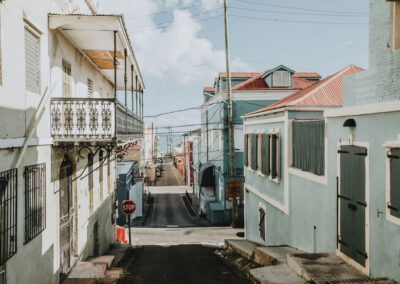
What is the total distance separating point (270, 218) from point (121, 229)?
1133 centimetres

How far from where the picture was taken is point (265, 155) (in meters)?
12.2

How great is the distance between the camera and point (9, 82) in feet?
18.7

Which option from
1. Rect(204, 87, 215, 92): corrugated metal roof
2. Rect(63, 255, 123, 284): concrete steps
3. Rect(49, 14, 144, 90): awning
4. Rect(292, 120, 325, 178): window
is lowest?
Rect(63, 255, 123, 284): concrete steps

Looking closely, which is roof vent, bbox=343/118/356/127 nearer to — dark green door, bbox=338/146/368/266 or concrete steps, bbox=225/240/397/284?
dark green door, bbox=338/146/368/266

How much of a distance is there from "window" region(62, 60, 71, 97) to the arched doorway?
1.82 meters

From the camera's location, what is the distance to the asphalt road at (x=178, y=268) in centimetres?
948

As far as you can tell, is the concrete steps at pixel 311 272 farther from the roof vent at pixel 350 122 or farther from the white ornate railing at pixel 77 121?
the white ornate railing at pixel 77 121

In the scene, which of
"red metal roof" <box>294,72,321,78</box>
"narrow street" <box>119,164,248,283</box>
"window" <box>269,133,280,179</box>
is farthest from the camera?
"red metal roof" <box>294,72,321,78</box>

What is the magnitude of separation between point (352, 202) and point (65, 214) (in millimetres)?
7560

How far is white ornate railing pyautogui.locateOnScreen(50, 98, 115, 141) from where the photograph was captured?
783 centimetres

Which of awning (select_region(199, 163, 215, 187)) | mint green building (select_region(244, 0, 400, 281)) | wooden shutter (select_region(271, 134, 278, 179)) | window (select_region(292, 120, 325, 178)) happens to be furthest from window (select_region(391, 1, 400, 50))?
awning (select_region(199, 163, 215, 187))

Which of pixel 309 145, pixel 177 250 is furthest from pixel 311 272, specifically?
pixel 177 250

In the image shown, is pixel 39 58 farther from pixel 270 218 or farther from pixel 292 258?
pixel 270 218

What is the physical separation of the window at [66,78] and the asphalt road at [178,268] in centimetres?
559
